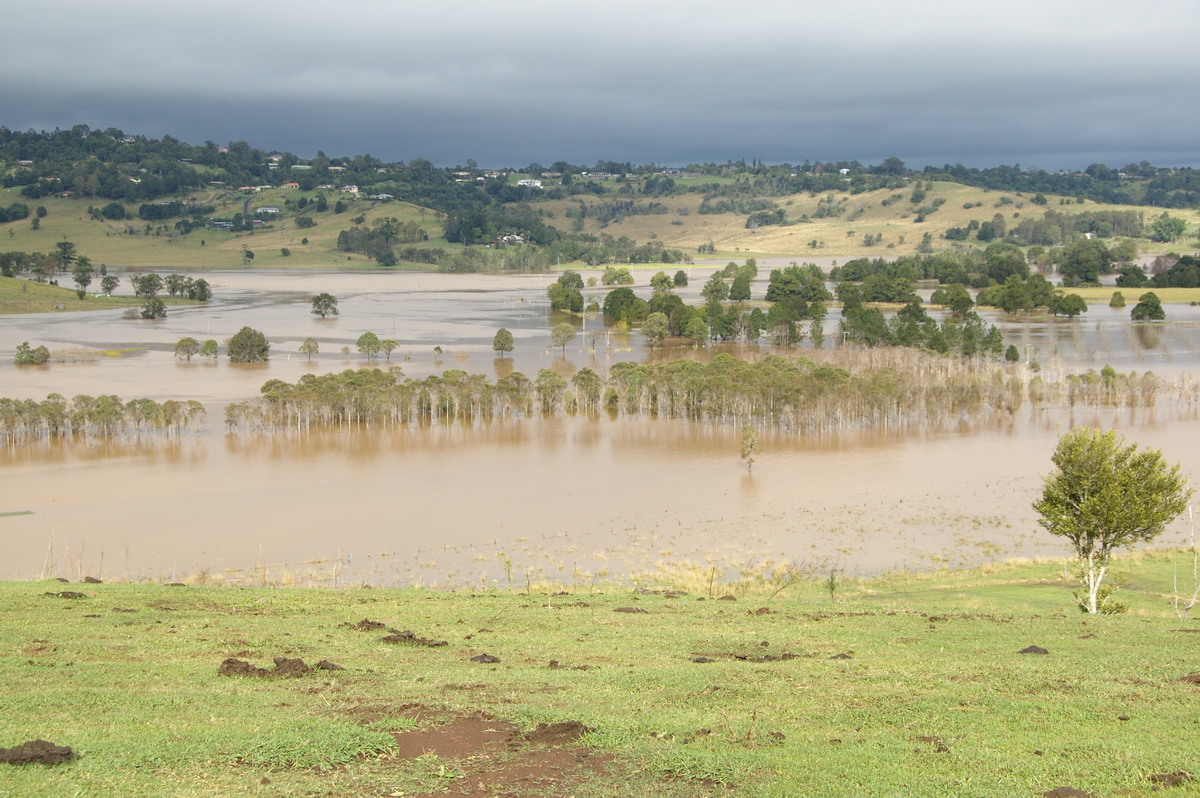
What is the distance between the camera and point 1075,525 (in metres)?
23.1

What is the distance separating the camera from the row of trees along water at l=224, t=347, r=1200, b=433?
5656 cm

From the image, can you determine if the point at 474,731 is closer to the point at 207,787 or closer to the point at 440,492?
the point at 207,787

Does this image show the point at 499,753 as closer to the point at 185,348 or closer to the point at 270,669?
the point at 270,669

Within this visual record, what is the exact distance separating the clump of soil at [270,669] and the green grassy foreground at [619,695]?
0.60 feet

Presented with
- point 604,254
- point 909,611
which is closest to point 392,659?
point 909,611

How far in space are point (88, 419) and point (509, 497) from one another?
25.6 meters

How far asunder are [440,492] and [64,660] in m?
28.3

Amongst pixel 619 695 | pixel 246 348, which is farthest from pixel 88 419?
pixel 619 695

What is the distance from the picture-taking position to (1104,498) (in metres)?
22.7

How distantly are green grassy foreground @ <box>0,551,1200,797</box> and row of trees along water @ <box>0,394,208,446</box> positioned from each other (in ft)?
116

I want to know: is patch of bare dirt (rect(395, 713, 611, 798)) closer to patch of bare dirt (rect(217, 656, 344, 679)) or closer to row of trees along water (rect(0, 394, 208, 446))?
patch of bare dirt (rect(217, 656, 344, 679))

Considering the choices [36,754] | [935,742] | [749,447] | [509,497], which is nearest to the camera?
[36,754]

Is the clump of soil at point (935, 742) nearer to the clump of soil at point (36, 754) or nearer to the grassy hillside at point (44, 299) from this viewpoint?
the clump of soil at point (36, 754)

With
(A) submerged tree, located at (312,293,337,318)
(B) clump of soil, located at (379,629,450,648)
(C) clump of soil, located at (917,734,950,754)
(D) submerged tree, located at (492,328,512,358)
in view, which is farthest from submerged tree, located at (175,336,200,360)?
(C) clump of soil, located at (917,734,950,754)
